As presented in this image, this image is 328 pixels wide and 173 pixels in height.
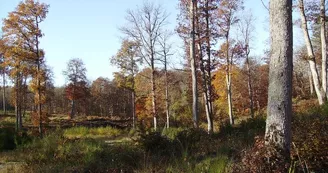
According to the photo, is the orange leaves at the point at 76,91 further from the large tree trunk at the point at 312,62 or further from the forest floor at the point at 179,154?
the large tree trunk at the point at 312,62

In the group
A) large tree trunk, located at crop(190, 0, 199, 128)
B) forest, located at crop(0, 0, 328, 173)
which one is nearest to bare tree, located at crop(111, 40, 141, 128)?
forest, located at crop(0, 0, 328, 173)

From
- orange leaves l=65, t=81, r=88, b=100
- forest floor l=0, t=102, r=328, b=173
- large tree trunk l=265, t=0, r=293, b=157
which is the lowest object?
forest floor l=0, t=102, r=328, b=173

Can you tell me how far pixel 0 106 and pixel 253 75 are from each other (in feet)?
164

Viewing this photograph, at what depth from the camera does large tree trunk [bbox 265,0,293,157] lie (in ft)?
15.3

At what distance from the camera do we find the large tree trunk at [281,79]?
184 inches

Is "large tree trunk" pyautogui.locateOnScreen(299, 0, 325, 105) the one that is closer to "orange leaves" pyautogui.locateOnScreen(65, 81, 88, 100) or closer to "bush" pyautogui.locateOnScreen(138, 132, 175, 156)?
"bush" pyautogui.locateOnScreen(138, 132, 175, 156)

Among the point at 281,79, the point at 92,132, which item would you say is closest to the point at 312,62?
the point at 281,79

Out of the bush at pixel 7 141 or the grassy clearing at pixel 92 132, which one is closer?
the bush at pixel 7 141

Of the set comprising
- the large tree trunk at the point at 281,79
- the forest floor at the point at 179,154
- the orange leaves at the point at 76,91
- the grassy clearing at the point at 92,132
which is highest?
the orange leaves at the point at 76,91

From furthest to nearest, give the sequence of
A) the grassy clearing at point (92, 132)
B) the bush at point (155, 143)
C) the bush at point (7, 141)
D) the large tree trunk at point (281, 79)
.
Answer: the grassy clearing at point (92, 132) < the bush at point (7, 141) < the bush at point (155, 143) < the large tree trunk at point (281, 79)

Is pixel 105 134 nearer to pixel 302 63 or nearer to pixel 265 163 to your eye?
pixel 265 163

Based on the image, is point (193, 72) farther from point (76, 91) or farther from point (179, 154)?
point (76, 91)

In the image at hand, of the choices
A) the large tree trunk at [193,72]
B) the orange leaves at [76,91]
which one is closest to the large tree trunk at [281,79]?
the large tree trunk at [193,72]

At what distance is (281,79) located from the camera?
473 cm
